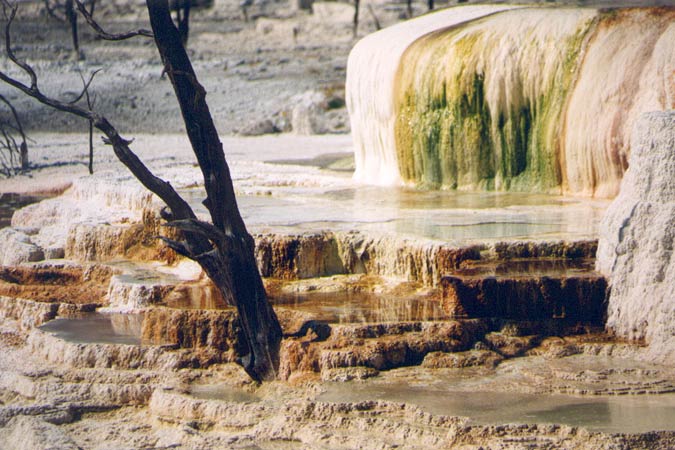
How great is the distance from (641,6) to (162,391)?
184 inches

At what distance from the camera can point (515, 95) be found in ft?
30.6

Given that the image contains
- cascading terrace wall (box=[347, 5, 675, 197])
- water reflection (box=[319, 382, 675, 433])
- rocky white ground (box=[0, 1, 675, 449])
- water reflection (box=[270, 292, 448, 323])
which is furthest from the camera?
cascading terrace wall (box=[347, 5, 675, 197])

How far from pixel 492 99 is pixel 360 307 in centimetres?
306

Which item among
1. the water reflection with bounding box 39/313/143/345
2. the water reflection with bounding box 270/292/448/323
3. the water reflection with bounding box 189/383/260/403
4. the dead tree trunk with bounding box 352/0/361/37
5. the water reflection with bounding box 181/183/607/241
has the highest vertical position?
the dead tree trunk with bounding box 352/0/361/37

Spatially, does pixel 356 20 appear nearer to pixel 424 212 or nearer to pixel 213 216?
pixel 424 212

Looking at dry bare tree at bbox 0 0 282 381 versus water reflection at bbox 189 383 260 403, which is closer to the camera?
water reflection at bbox 189 383 260 403

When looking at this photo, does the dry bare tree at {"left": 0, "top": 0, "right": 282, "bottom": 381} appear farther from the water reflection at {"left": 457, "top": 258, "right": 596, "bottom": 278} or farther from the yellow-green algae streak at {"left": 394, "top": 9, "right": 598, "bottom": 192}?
the yellow-green algae streak at {"left": 394, "top": 9, "right": 598, "bottom": 192}

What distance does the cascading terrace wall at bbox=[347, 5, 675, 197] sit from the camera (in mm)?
8602

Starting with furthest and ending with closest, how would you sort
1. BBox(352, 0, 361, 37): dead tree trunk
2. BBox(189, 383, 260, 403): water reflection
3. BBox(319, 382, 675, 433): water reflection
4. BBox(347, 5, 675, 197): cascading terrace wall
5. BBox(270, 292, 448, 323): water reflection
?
BBox(352, 0, 361, 37): dead tree trunk, BBox(347, 5, 675, 197): cascading terrace wall, BBox(270, 292, 448, 323): water reflection, BBox(189, 383, 260, 403): water reflection, BBox(319, 382, 675, 433): water reflection

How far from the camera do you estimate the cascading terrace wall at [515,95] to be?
8.60 metres

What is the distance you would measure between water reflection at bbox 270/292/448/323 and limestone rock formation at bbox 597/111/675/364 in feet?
2.74

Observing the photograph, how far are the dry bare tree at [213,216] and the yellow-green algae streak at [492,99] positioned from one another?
11.4 feet

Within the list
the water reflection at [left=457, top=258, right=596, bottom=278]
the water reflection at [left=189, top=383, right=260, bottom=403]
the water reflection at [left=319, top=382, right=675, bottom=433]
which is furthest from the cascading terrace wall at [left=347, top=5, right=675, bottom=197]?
the water reflection at [left=189, top=383, right=260, bottom=403]

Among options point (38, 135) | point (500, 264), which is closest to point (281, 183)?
point (500, 264)
